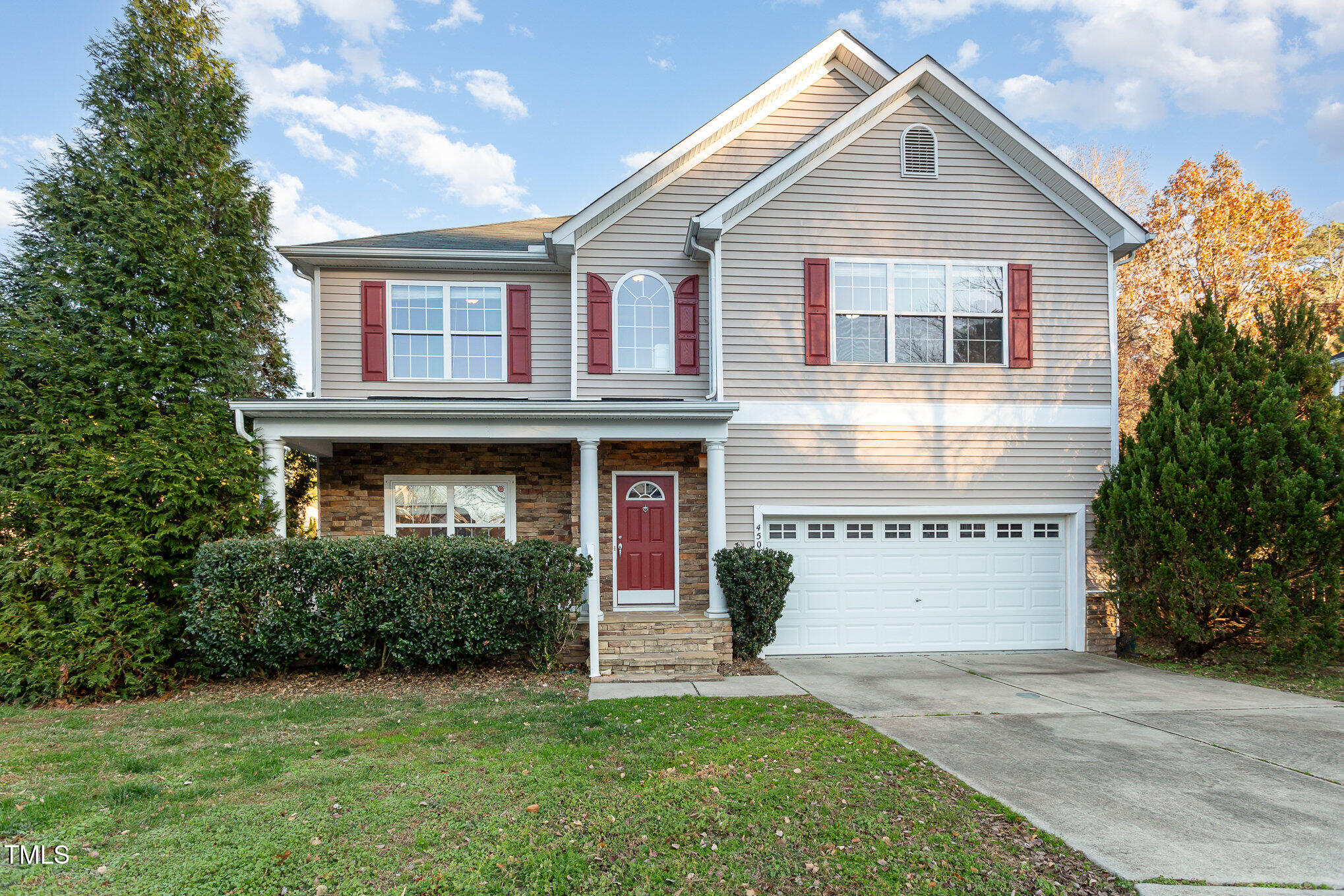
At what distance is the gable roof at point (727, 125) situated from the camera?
966cm

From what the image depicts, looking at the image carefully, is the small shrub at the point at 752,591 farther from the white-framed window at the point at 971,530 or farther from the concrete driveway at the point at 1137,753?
the white-framed window at the point at 971,530

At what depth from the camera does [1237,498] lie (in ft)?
27.0

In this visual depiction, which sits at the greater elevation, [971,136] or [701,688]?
[971,136]

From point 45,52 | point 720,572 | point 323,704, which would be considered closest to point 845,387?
point 720,572

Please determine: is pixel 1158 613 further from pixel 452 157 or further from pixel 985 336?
pixel 452 157

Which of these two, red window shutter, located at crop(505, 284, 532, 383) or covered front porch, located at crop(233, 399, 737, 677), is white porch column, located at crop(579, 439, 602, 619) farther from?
red window shutter, located at crop(505, 284, 532, 383)

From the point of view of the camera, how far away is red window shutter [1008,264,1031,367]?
32.0 feet

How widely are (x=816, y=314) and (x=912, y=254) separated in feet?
5.50

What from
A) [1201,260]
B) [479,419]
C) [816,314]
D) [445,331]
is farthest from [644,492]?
[1201,260]

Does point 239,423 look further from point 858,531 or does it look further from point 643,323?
point 858,531

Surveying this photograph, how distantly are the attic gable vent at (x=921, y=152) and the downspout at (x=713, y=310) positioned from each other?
3180mm

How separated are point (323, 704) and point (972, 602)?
828cm

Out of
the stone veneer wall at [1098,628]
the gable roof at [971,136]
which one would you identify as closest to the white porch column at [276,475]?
the gable roof at [971,136]

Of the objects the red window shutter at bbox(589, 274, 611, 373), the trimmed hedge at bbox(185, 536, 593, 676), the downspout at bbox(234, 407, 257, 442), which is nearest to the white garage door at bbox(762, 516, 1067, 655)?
the red window shutter at bbox(589, 274, 611, 373)
